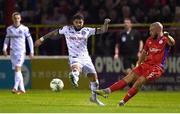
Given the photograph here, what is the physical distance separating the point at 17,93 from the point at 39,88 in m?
3.58

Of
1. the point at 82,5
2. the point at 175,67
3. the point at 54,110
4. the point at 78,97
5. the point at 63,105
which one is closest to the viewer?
the point at 54,110

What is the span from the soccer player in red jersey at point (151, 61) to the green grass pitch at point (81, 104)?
1.86 feet

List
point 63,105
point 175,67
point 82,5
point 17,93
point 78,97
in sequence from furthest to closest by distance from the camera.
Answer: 1. point 82,5
2. point 175,67
3. point 17,93
4. point 78,97
5. point 63,105

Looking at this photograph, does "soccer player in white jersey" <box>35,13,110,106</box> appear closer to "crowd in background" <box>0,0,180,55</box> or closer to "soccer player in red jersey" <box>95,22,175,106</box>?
"soccer player in red jersey" <box>95,22,175,106</box>

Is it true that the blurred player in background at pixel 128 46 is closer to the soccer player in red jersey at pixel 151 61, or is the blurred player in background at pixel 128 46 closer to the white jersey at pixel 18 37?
the white jersey at pixel 18 37

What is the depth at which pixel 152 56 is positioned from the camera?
20.1 m

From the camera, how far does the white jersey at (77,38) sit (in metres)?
20.6

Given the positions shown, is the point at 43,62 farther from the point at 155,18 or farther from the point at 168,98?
the point at 168,98

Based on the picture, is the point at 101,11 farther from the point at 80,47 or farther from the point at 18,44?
the point at 80,47

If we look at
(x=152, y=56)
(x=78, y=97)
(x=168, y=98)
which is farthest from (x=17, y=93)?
(x=152, y=56)

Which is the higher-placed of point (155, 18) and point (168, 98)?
point (155, 18)

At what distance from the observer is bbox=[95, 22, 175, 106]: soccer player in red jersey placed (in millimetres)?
19828

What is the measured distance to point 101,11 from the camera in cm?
2952

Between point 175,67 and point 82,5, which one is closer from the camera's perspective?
point 175,67
